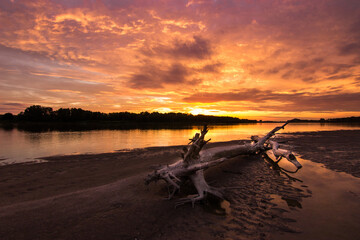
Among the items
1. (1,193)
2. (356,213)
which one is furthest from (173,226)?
(1,193)

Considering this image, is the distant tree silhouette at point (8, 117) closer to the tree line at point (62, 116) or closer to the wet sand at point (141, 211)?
the tree line at point (62, 116)

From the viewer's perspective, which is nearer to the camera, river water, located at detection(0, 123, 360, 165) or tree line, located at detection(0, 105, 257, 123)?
river water, located at detection(0, 123, 360, 165)

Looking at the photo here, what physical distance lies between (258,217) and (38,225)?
6.02m

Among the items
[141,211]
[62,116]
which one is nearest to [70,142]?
[141,211]

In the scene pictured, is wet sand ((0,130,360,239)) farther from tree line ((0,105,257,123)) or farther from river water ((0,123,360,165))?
tree line ((0,105,257,123))

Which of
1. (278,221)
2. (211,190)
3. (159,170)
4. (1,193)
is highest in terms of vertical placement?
(159,170)

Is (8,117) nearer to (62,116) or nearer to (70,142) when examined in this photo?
(62,116)

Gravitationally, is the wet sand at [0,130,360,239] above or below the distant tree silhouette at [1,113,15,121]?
below

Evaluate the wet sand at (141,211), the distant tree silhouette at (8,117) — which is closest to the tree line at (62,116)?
the distant tree silhouette at (8,117)

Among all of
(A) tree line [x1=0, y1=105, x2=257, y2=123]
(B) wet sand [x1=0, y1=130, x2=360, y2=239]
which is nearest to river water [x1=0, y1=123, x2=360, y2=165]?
(B) wet sand [x1=0, y1=130, x2=360, y2=239]

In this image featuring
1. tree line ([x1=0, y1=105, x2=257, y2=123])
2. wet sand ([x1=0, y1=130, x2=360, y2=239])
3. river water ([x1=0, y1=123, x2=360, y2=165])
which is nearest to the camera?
wet sand ([x1=0, y1=130, x2=360, y2=239])

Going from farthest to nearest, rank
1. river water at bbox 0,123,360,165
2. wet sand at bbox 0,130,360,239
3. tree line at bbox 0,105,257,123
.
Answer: tree line at bbox 0,105,257,123 < river water at bbox 0,123,360,165 < wet sand at bbox 0,130,360,239

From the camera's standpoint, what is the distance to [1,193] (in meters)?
7.16

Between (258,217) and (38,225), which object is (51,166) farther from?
(258,217)
